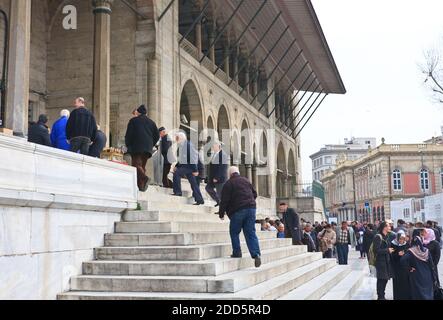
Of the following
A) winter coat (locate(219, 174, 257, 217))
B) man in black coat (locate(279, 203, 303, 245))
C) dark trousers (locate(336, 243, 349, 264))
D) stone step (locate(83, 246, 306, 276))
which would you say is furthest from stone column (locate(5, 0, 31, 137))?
dark trousers (locate(336, 243, 349, 264))

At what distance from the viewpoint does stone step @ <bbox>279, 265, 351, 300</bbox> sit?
22.0 ft

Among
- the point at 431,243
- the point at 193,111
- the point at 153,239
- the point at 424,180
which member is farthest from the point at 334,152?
the point at 153,239

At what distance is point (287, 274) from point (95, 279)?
2958mm

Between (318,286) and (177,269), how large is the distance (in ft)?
8.08

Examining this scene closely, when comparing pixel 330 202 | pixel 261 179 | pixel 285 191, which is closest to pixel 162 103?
pixel 261 179

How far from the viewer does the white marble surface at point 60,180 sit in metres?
5.68

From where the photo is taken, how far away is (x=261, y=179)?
90.8 ft

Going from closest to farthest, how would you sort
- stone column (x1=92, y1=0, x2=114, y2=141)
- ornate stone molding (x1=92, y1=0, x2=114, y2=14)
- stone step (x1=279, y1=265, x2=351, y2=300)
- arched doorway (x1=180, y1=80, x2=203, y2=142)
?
1. stone step (x1=279, y1=265, x2=351, y2=300)
2. stone column (x1=92, y1=0, x2=114, y2=141)
3. ornate stone molding (x1=92, y1=0, x2=114, y2=14)
4. arched doorway (x1=180, y1=80, x2=203, y2=142)

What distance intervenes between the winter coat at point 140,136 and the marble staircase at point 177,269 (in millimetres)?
762

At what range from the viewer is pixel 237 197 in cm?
695

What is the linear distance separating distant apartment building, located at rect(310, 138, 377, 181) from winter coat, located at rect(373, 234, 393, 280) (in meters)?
99.3

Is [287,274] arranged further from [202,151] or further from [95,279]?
[202,151]

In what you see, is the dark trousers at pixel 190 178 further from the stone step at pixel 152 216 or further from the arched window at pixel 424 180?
the arched window at pixel 424 180

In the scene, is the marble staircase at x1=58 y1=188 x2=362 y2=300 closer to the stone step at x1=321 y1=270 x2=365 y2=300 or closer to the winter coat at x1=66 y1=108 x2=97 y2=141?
the stone step at x1=321 y1=270 x2=365 y2=300
